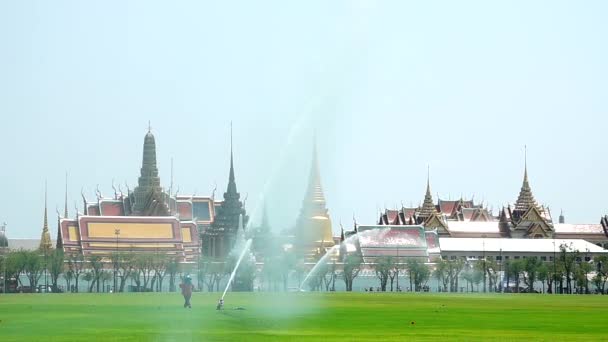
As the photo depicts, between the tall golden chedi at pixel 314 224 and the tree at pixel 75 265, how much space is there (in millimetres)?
27619

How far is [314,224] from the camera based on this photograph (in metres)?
188

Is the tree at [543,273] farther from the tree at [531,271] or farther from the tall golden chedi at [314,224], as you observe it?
the tall golden chedi at [314,224]

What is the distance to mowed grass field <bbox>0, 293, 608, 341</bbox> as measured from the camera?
46.6 m

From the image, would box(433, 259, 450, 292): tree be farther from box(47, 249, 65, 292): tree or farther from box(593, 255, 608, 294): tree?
box(47, 249, 65, 292): tree

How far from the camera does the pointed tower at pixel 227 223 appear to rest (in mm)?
180375

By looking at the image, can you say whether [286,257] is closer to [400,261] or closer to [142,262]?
[142,262]

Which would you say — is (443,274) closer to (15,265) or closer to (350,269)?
(350,269)

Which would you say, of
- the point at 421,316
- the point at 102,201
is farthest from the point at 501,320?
the point at 102,201

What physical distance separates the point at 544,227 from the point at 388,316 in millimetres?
138956

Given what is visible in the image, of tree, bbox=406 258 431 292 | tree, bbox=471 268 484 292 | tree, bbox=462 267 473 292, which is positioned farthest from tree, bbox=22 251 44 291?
tree, bbox=471 268 484 292

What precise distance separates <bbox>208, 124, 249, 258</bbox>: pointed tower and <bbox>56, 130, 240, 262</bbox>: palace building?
0.94 feet

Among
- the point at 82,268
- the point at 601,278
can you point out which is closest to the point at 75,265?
the point at 82,268

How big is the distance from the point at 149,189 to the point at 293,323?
141648 mm

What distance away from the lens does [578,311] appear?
71688 mm
